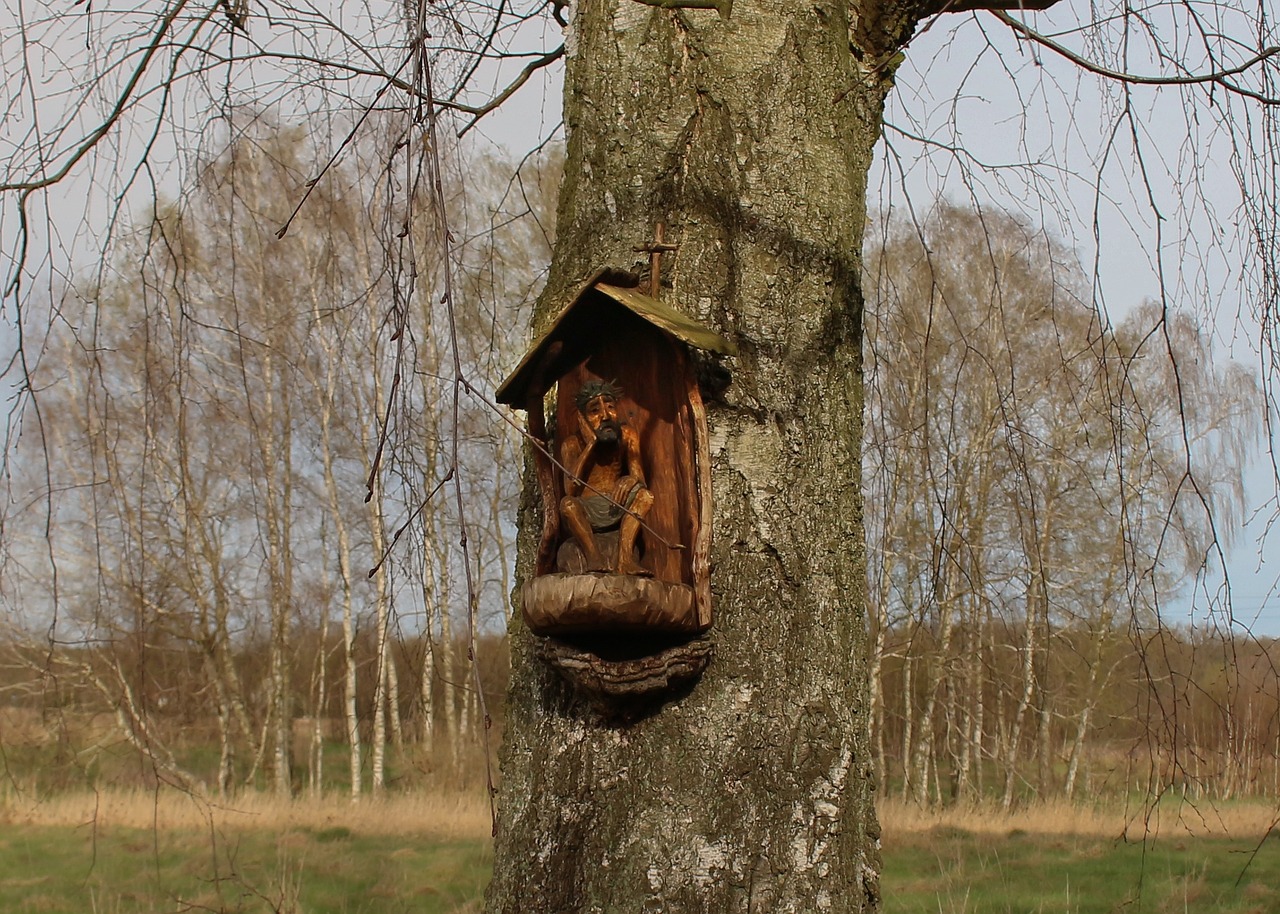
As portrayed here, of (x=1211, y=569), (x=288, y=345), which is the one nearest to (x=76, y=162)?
(x=1211, y=569)

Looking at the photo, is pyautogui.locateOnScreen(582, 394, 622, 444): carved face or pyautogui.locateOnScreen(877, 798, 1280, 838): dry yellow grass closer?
pyautogui.locateOnScreen(582, 394, 622, 444): carved face

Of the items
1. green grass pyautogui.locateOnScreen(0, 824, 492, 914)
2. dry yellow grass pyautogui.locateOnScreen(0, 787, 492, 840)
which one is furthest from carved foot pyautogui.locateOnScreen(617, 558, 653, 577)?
dry yellow grass pyautogui.locateOnScreen(0, 787, 492, 840)

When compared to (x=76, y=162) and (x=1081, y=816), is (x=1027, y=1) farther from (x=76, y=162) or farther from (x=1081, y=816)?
(x=1081, y=816)

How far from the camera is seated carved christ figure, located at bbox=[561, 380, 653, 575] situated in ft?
5.74

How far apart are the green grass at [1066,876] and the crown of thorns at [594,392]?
374 centimetres

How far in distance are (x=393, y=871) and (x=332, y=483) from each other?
6.26 metres

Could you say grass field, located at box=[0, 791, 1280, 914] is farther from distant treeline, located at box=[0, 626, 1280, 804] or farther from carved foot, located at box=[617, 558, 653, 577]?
carved foot, located at box=[617, 558, 653, 577]

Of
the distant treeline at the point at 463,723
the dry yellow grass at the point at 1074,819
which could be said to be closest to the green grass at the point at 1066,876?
the dry yellow grass at the point at 1074,819

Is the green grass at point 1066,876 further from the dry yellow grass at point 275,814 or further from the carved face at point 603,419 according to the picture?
the carved face at point 603,419

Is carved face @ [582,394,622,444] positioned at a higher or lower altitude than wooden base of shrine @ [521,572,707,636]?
higher

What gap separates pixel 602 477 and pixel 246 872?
5690mm

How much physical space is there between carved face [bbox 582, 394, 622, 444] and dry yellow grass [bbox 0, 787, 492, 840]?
21.0 feet

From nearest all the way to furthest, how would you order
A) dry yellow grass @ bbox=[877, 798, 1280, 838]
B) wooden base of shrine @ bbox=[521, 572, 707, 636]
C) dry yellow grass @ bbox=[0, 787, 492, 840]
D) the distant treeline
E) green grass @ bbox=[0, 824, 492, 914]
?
wooden base of shrine @ bbox=[521, 572, 707, 636]
green grass @ bbox=[0, 824, 492, 914]
dry yellow grass @ bbox=[0, 787, 492, 840]
dry yellow grass @ bbox=[877, 798, 1280, 838]
the distant treeline

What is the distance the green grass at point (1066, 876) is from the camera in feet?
18.1
